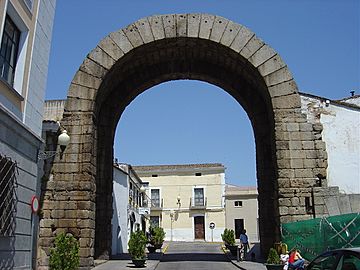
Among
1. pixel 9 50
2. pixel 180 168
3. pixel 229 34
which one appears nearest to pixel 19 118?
pixel 9 50

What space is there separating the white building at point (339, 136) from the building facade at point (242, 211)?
2368 cm

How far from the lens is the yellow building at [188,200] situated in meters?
37.3

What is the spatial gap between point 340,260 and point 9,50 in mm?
6819

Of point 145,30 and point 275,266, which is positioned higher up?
point 145,30

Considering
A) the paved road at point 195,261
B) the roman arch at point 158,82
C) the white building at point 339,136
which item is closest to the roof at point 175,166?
the paved road at point 195,261

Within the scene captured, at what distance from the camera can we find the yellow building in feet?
122

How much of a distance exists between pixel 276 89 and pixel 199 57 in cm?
353

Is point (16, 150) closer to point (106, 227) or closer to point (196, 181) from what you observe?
point (106, 227)

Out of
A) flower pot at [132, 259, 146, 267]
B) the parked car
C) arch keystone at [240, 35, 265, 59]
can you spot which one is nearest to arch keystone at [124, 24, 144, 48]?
arch keystone at [240, 35, 265, 59]

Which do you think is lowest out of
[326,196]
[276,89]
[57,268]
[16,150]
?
[57,268]

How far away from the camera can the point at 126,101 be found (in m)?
15.9

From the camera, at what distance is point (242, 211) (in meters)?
36.5

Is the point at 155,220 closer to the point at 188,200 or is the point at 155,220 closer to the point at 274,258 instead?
the point at 188,200

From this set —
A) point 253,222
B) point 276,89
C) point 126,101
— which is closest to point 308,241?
point 276,89
